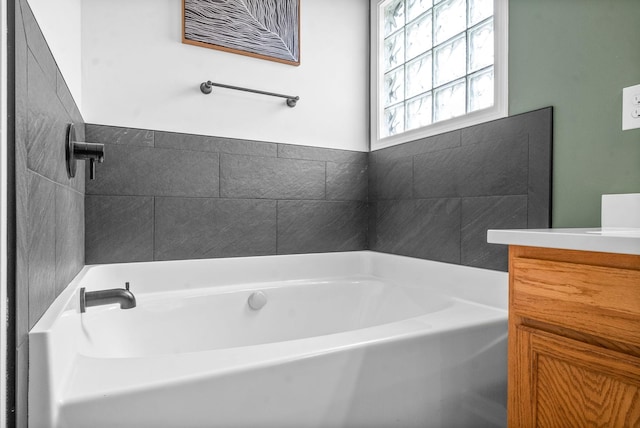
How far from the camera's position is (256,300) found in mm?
1883

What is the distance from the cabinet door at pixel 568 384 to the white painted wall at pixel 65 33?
1.35 metres

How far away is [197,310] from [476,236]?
1322 mm

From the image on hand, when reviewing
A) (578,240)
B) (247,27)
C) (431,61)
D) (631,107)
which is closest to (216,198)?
(247,27)

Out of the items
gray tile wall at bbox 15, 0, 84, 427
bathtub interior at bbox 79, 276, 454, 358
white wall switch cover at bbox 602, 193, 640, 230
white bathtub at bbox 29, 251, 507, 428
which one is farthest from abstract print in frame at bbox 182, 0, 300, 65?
white wall switch cover at bbox 602, 193, 640, 230

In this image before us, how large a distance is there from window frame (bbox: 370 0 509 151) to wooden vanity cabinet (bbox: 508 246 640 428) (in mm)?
923

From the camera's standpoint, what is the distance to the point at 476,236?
1711mm

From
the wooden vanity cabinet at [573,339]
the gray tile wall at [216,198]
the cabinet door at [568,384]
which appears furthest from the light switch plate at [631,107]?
the gray tile wall at [216,198]

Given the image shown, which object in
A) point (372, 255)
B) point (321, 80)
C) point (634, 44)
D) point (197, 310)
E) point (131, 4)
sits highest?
point (131, 4)

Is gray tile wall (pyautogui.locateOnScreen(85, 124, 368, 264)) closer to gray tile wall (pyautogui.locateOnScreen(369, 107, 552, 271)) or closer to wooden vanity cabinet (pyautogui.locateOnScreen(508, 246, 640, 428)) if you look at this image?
gray tile wall (pyautogui.locateOnScreen(369, 107, 552, 271))

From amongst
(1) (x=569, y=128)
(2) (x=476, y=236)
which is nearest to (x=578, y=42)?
(1) (x=569, y=128)

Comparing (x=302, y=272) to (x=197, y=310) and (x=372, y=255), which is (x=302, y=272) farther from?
(x=197, y=310)

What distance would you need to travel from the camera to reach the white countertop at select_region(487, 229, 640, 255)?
0.71 m

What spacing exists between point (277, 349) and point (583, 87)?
1.33 meters

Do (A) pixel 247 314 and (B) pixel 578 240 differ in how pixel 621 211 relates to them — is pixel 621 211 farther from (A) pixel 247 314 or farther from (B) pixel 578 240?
(A) pixel 247 314
